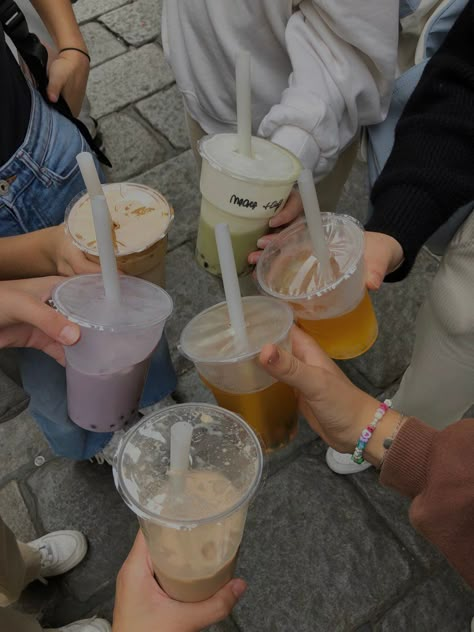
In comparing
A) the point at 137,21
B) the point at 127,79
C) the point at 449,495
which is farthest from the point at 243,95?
the point at 137,21

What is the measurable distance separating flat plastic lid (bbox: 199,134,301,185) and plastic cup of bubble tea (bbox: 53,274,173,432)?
0.31m

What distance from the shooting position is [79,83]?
6.14 ft

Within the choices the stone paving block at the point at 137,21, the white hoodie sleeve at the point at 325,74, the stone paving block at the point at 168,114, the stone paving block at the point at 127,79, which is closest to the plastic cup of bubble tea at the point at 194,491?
the white hoodie sleeve at the point at 325,74

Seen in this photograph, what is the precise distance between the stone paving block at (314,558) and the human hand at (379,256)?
97 cm

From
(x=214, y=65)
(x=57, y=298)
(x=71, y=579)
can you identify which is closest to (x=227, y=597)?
(x=57, y=298)

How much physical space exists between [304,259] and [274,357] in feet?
1.10

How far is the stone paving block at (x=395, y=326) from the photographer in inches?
92.7

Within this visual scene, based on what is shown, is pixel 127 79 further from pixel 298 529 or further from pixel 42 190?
pixel 298 529

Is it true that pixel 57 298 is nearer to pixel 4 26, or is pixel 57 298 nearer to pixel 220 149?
pixel 220 149

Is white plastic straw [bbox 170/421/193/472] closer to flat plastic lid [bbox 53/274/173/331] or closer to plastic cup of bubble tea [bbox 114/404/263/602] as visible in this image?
plastic cup of bubble tea [bbox 114/404/263/602]

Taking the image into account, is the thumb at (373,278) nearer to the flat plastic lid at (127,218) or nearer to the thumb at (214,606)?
the flat plastic lid at (127,218)

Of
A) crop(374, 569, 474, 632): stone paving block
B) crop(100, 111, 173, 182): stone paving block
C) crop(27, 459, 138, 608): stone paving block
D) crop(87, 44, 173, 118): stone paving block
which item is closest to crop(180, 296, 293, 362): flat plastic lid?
crop(27, 459, 138, 608): stone paving block

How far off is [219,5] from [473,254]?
2.88 ft

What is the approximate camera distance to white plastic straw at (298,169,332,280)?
1163 mm
